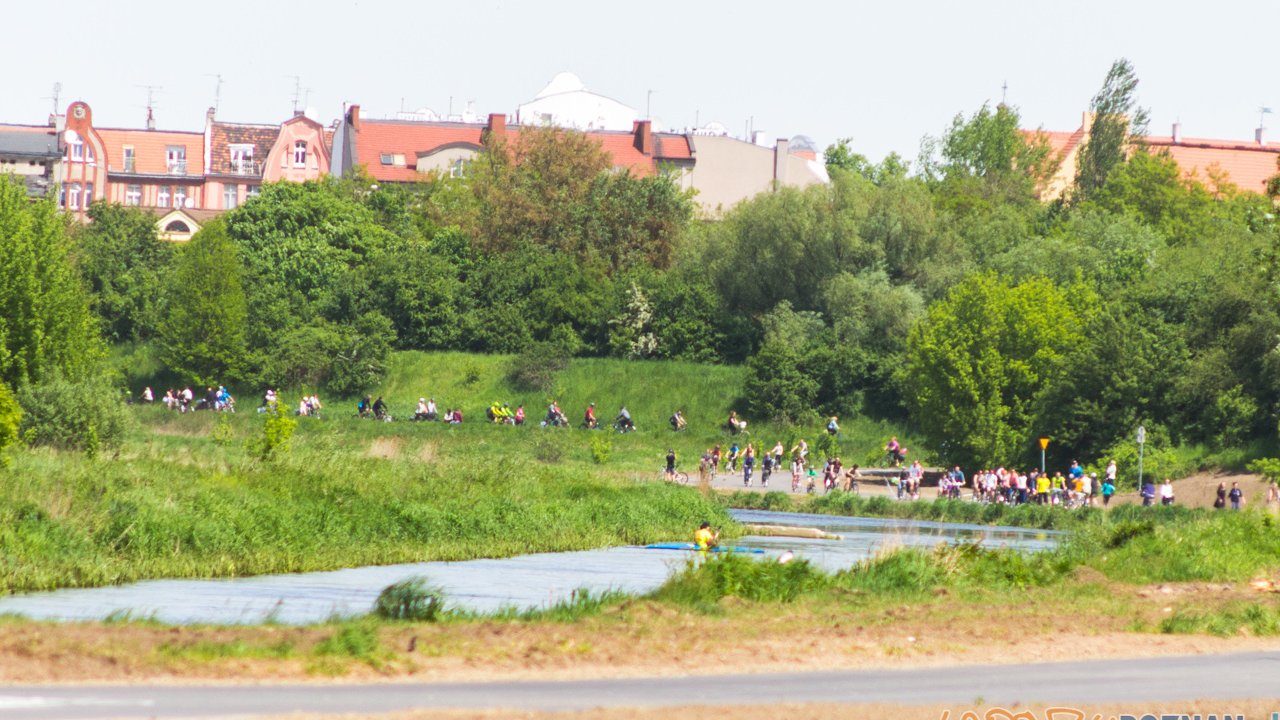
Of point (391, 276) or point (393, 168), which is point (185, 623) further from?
point (393, 168)

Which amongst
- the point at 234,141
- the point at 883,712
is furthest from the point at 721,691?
the point at 234,141

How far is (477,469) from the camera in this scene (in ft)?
129

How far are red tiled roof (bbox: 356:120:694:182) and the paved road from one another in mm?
105346

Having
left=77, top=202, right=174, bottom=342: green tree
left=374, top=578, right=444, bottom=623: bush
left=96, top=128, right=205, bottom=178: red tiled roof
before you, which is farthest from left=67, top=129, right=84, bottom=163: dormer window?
left=374, top=578, right=444, bottom=623: bush

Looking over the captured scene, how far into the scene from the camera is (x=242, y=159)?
13088 cm

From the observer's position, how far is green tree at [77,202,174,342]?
92062mm

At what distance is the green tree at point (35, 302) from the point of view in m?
53.6

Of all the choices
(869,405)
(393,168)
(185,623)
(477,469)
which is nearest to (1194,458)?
(869,405)

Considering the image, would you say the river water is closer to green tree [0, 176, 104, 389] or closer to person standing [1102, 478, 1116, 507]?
person standing [1102, 478, 1116, 507]

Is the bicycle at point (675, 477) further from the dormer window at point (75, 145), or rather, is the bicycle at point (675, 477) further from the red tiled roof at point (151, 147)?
the red tiled roof at point (151, 147)

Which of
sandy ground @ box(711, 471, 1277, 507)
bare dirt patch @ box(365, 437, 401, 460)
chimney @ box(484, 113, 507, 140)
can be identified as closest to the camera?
sandy ground @ box(711, 471, 1277, 507)

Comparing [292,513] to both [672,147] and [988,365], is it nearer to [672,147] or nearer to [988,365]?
[988,365]

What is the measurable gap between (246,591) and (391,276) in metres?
66.2

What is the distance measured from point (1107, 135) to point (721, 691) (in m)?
102
